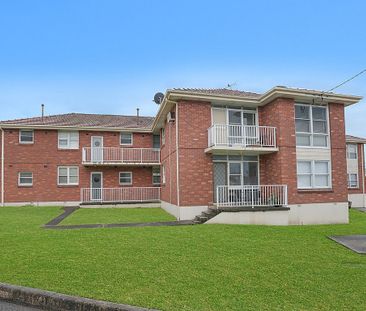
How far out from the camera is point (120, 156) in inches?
859

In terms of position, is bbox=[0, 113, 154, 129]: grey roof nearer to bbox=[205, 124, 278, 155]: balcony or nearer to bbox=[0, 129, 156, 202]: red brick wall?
bbox=[0, 129, 156, 202]: red brick wall

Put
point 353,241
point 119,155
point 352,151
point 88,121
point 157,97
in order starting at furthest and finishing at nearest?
point 352,151 → point 88,121 → point 119,155 → point 157,97 → point 353,241

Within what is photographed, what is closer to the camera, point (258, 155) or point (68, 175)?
point (258, 155)

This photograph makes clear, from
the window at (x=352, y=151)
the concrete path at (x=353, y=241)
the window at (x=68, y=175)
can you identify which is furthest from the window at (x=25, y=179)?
the window at (x=352, y=151)

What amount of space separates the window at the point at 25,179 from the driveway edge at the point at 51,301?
1776 cm

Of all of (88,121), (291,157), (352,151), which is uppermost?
(88,121)

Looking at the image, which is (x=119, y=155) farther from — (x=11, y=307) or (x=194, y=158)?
(x=11, y=307)

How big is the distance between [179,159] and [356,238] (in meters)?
7.37

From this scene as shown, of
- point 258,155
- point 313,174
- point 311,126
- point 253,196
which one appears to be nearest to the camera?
point 253,196

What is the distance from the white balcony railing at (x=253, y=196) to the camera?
13906 mm

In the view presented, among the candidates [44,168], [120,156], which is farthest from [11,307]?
[44,168]

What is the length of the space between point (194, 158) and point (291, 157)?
14.5 ft

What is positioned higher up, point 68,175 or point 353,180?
point 68,175

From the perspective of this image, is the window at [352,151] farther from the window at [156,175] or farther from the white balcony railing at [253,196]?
the white balcony railing at [253,196]
